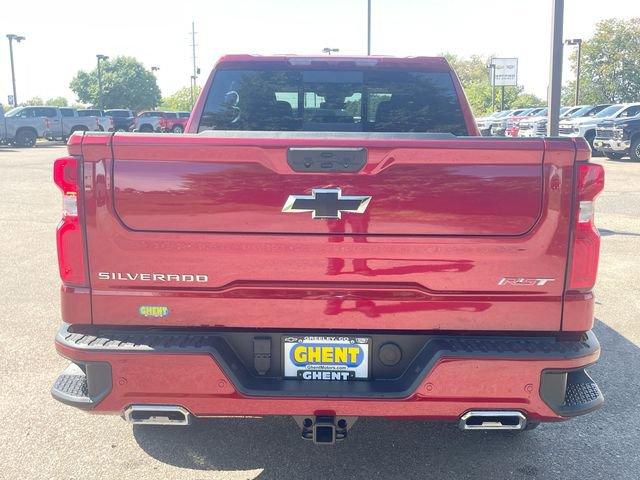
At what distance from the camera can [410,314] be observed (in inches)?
103

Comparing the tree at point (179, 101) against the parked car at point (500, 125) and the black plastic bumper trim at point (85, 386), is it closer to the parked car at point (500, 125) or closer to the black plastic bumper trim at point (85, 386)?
the parked car at point (500, 125)

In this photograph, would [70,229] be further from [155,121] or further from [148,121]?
A: [155,121]

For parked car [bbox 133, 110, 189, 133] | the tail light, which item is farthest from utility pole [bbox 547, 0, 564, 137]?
parked car [bbox 133, 110, 189, 133]

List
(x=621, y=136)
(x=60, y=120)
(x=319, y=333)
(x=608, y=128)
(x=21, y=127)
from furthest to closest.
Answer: (x=60, y=120)
(x=21, y=127)
(x=608, y=128)
(x=621, y=136)
(x=319, y=333)

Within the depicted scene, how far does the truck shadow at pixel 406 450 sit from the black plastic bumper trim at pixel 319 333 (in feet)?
2.42

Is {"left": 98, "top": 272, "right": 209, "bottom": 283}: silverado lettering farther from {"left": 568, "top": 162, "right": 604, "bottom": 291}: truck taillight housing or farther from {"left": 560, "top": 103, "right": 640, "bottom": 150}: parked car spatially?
{"left": 560, "top": 103, "right": 640, "bottom": 150}: parked car

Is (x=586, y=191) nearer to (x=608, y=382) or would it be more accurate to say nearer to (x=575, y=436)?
(x=575, y=436)

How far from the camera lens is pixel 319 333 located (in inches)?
105

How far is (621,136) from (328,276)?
21.7 m

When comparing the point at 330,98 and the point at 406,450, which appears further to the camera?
the point at 330,98

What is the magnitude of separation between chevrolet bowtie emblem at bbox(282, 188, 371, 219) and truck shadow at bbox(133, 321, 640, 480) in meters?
1.41

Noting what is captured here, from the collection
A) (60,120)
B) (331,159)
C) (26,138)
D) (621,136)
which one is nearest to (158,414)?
(331,159)

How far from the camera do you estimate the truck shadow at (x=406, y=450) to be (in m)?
3.21

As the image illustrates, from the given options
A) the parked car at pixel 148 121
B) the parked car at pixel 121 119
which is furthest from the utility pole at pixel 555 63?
the parked car at pixel 121 119
